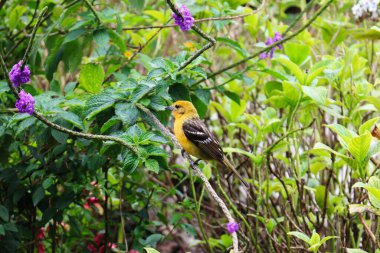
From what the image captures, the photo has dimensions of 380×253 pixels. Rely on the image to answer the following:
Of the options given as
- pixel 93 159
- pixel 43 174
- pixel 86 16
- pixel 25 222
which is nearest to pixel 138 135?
pixel 93 159

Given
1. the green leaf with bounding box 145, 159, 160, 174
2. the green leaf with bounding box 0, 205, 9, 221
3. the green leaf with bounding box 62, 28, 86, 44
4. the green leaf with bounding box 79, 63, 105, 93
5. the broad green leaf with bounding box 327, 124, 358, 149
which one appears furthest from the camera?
the green leaf with bounding box 62, 28, 86, 44

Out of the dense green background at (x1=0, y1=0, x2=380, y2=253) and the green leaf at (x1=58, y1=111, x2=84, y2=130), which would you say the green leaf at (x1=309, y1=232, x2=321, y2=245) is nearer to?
the dense green background at (x1=0, y1=0, x2=380, y2=253)

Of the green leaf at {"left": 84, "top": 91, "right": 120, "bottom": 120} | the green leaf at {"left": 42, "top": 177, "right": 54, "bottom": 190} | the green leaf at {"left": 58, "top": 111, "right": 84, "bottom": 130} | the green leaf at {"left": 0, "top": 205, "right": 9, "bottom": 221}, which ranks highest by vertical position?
the green leaf at {"left": 84, "top": 91, "right": 120, "bottom": 120}

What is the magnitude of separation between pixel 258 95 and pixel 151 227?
118cm

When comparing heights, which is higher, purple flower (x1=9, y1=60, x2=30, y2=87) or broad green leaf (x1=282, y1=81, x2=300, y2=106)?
purple flower (x1=9, y1=60, x2=30, y2=87)

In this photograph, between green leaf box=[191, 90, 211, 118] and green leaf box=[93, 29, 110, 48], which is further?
green leaf box=[191, 90, 211, 118]

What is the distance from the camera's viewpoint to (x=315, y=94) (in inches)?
107

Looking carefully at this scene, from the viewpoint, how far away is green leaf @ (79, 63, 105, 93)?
2803 millimetres

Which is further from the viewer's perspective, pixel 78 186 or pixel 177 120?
pixel 177 120

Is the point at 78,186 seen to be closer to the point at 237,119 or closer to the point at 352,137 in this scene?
the point at 237,119

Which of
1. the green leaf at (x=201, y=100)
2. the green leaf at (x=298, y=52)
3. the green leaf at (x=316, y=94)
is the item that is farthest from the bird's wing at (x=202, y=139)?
the green leaf at (x=316, y=94)

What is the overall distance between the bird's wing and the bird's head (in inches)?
2.7

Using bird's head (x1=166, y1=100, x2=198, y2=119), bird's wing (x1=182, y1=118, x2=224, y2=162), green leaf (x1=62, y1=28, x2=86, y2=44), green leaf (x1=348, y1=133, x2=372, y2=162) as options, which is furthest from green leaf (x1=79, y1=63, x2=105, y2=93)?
green leaf (x1=348, y1=133, x2=372, y2=162)

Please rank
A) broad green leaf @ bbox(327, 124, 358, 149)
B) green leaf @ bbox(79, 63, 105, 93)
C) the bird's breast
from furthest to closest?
the bird's breast, green leaf @ bbox(79, 63, 105, 93), broad green leaf @ bbox(327, 124, 358, 149)
